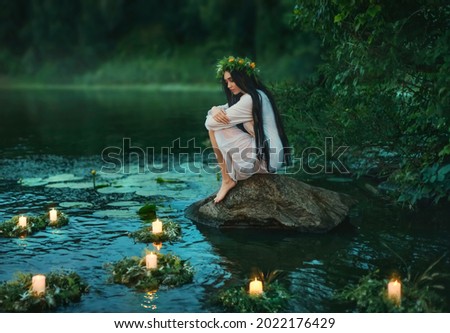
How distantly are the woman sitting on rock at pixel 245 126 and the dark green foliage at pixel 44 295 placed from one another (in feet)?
10.9

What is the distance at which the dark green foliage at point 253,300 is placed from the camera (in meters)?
6.86

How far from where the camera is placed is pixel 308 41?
26.7 metres

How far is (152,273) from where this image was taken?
7734mm

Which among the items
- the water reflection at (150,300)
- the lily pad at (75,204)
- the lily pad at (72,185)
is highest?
the lily pad at (72,185)

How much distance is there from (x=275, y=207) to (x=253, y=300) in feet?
10.5

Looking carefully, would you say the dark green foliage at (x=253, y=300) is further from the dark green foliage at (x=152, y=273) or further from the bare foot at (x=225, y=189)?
the bare foot at (x=225, y=189)

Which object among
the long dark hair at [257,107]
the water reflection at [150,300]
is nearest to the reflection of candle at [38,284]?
the water reflection at [150,300]

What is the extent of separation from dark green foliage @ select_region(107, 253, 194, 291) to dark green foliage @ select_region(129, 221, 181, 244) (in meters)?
1.33

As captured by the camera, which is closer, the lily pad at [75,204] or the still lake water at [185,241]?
the still lake water at [185,241]

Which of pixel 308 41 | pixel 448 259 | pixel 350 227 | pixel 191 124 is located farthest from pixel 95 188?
pixel 308 41

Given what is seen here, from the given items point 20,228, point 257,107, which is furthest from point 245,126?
point 20,228

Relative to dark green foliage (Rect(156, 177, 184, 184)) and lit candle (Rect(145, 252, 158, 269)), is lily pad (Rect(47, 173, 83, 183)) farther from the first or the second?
lit candle (Rect(145, 252, 158, 269))

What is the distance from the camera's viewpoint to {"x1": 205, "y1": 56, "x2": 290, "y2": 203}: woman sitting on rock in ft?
32.9

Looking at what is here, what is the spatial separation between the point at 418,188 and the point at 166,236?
11.8 feet
